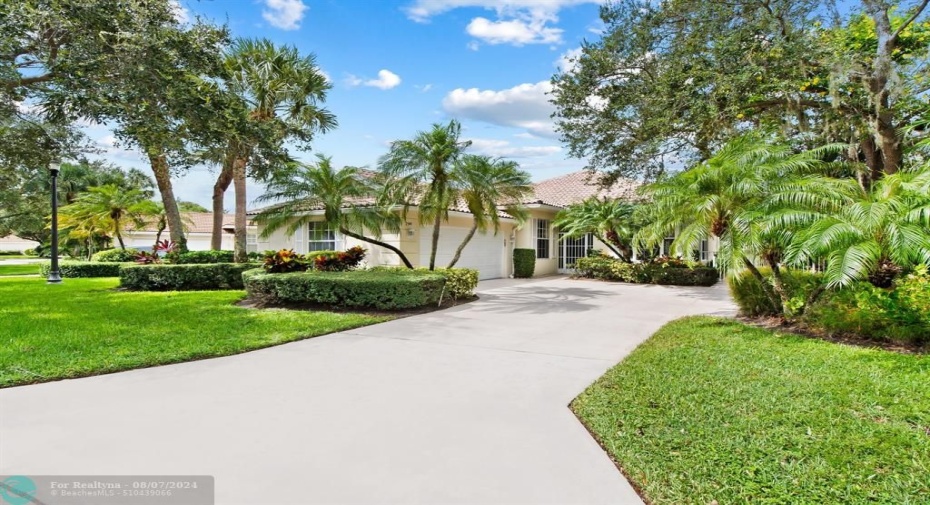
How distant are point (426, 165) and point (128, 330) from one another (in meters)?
7.43

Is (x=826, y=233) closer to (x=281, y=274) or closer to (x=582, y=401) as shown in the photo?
(x=582, y=401)

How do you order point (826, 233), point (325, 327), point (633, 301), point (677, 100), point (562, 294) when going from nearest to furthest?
point (826, 233)
point (325, 327)
point (677, 100)
point (633, 301)
point (562, 294)

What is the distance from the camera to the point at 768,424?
12.7 ft

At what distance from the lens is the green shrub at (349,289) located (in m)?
10.3

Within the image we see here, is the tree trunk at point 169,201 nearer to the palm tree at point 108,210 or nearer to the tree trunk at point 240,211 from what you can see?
the tree trunk at point 240,211

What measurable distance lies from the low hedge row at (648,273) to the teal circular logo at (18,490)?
19142mm

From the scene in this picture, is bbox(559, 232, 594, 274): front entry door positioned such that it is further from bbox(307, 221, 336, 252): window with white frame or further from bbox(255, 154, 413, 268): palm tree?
bbox(255, 154, 413, 268): palm tree

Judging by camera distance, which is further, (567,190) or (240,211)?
(567,190)

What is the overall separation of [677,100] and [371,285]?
28.0ft

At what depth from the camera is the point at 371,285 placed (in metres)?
10.3

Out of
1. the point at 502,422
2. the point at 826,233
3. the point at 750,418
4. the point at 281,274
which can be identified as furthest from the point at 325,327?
the point at 826,233

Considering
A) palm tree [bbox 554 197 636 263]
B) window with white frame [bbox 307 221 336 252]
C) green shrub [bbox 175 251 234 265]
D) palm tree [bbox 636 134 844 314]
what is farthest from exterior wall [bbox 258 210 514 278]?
palm tree [bbox 636 134 844 314]

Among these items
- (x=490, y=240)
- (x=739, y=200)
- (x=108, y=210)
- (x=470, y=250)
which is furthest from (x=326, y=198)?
(x=108, y=210)

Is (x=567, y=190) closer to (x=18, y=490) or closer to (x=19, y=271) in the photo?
(x=18, y=490)
